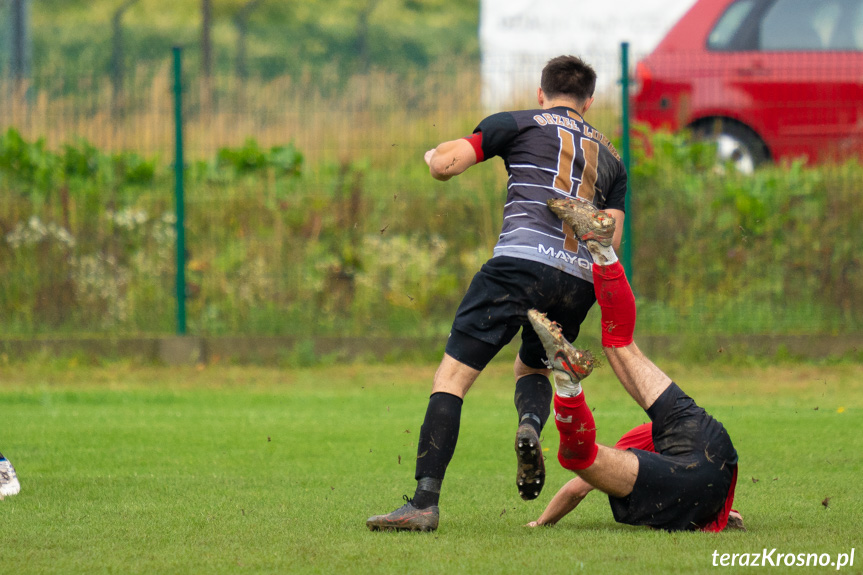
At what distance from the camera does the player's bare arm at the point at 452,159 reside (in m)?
4.67

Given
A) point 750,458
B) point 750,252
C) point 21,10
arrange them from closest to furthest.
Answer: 1. point 750,458
2. point 750,252
3. point 21,10

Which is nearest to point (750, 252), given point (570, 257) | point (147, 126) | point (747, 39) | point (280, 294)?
point (747, 39)

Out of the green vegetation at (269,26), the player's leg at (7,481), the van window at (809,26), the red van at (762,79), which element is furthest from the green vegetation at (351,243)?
the green vegetation at (269,26)

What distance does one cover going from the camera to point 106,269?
36.3 feet

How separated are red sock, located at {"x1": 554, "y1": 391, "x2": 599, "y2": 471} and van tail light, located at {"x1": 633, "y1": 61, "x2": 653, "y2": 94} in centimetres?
683

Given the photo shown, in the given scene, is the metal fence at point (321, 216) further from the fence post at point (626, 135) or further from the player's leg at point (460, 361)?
the player's leg at point (460, 361)

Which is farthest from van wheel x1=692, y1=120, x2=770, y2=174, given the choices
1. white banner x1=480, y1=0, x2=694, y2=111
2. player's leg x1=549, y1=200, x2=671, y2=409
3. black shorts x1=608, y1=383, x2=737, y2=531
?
black shorts x1=608, y1=383, x2=737, y2=531

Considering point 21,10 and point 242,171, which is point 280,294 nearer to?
point 242,171

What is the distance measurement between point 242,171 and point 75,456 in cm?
522

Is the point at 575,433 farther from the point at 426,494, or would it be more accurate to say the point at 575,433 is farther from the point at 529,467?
the point at 426,494

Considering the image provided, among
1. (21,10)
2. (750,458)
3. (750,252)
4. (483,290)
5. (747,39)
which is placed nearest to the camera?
(483,290)

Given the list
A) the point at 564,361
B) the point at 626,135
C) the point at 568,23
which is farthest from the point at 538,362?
the point at 568,23

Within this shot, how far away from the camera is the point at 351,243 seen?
11.2 meters

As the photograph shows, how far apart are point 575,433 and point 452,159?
3.76 feet
